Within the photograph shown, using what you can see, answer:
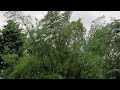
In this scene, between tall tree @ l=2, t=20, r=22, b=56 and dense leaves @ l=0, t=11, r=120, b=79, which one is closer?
dense leaves @ l=0, t=11, r=120, b=79

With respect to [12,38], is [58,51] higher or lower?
lower

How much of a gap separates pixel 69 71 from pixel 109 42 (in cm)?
206

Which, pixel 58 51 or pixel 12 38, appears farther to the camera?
pixel 12 38

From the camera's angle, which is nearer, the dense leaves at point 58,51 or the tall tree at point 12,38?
the dense leaves at point 58,51
